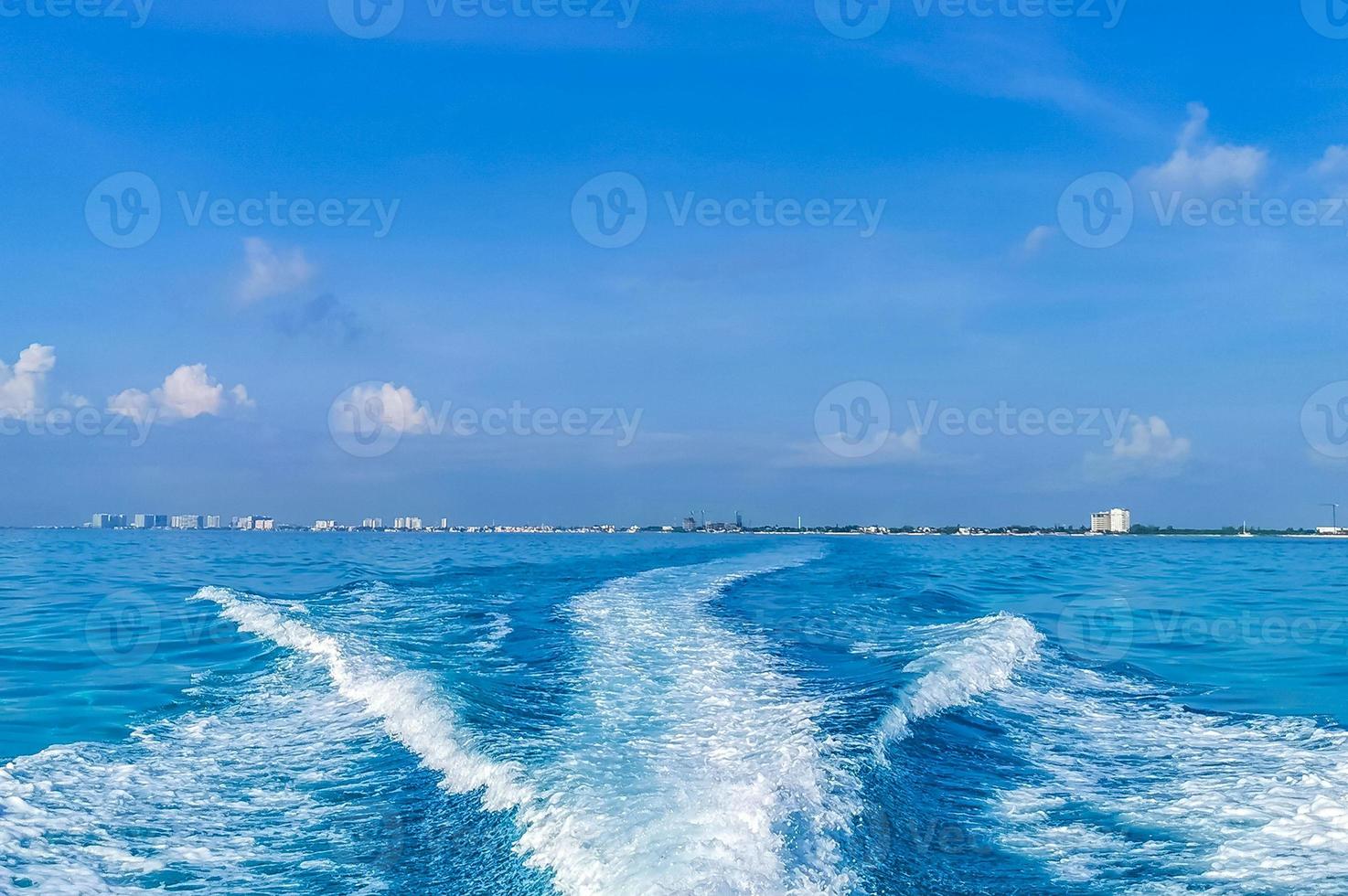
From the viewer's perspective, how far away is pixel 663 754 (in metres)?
8.74

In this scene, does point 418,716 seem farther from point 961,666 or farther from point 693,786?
point 961,666

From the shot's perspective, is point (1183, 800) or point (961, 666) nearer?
point (1183, 800)

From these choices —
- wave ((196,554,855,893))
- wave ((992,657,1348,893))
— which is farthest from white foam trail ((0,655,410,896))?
wave ((992,657,1348,893))

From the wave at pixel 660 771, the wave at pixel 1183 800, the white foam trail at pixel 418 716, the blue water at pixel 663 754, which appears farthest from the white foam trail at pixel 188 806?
the wave at pixel 1183 800

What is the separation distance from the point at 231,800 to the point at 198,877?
173 centimetres

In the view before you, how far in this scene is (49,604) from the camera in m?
22.7

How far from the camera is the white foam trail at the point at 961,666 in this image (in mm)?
10766

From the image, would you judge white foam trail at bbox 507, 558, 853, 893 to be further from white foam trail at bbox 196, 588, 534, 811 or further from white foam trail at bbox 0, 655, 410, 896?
white foam trail at bbox 0, 655, 410, 896

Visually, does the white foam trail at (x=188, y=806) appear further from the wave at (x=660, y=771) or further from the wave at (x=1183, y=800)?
the wave at (x=1183, y=800)

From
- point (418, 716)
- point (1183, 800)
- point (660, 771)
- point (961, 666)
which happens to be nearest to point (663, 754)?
point (660, 771)

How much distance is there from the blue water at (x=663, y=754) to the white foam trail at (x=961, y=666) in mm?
78

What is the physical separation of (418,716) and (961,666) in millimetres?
8325

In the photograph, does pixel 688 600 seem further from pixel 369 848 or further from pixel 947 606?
pixel 369 848

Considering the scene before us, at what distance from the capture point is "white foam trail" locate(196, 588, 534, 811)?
26.2 ft
